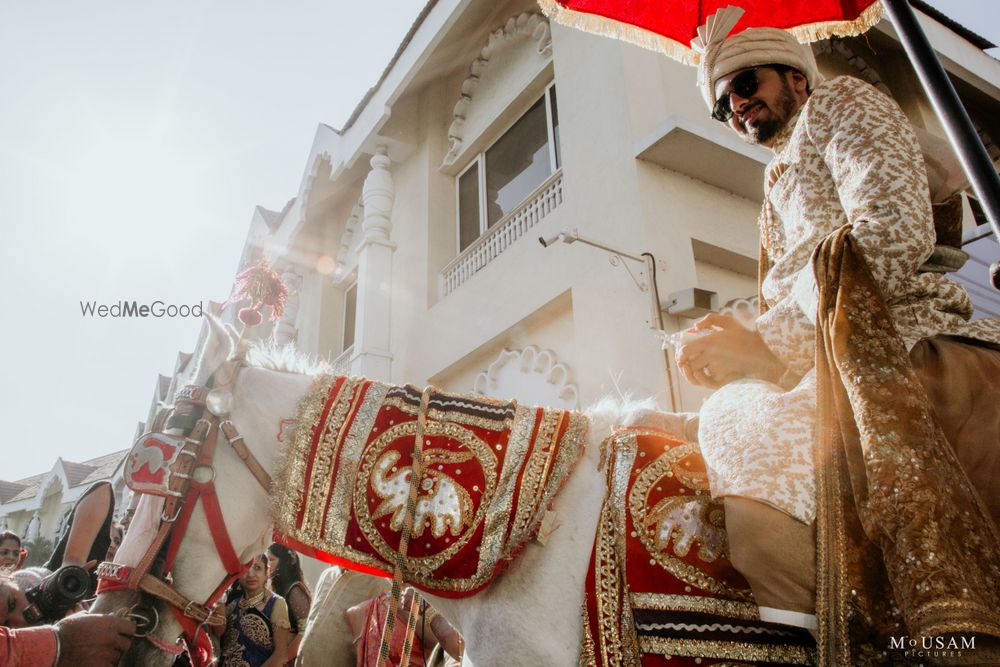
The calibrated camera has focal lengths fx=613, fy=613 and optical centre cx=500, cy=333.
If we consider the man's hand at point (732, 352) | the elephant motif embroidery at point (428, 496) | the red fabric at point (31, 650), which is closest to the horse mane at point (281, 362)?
the elephant motif embroidery at point (428, 496)

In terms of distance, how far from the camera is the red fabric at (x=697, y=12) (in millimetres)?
2766

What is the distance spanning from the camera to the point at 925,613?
116 cm

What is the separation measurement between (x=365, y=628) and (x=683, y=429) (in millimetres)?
2760

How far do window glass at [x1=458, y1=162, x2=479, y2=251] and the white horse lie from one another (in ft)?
25.1

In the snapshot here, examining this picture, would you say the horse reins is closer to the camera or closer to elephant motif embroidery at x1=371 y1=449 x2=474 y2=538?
elephant motif embroidery at x1=371 y1=449 x2=474 y2=538

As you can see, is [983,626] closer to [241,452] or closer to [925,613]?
[925,613]

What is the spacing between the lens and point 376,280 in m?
9.75

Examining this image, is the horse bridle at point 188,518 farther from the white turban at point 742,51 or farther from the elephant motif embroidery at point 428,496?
the white turban at point 742,51

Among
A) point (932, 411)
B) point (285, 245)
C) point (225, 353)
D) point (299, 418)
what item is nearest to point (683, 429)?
point (932, 411)

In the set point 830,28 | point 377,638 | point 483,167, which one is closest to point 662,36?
point 830,28

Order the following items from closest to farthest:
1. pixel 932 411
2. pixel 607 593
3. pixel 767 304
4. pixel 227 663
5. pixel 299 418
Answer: pixel 932 411 < pixel 607 593 < pixel 299 418 < pixel 767 304 < pixel 227 663

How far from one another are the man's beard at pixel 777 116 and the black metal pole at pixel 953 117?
739mm

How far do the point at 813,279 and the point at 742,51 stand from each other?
0.90 meters

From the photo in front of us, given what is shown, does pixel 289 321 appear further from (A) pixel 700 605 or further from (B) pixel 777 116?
(A) pixel 700 605
